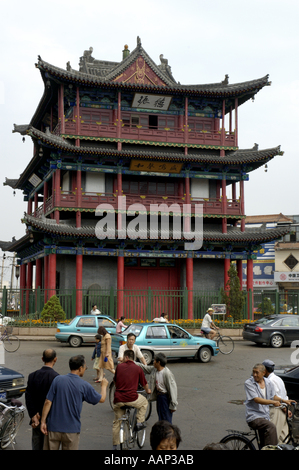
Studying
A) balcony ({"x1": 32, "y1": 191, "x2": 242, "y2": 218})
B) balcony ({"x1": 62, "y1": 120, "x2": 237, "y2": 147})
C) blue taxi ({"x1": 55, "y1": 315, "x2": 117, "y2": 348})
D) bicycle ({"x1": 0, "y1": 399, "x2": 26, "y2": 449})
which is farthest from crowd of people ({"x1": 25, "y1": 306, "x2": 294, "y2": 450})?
balcony ({"x1": 62, "y1": 120, "x2": 237, "y2": 147})

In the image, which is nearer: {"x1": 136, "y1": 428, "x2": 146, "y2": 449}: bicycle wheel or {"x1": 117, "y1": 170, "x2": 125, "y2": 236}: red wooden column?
{"x1": 136, "y1": 428, "x2": 146, "y2": 449}: bicycle wheel

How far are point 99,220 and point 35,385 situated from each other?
2476cm

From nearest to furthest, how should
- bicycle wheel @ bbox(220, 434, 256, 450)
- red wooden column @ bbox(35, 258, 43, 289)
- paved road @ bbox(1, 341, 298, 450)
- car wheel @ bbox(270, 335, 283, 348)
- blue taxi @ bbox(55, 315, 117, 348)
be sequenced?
1. bicycle wheel @ bbox(220, 434, 256, 450)
2. paved road @ bbox(1, 341, 298, 450)
3. blue taxi @ bbox(55, 315, 117, 348)
4. car wheel @ bbox(270, 335, 283, 348)
5. red wooden column @ bbox(35, 258, 43, 289)

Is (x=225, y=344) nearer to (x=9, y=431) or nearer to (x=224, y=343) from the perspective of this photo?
(x=224, y=343)

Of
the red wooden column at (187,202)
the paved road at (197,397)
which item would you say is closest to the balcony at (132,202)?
the red wooden column at (187,202)

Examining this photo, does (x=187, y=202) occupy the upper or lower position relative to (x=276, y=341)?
upper

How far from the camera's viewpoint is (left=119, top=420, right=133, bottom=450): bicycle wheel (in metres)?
7.13

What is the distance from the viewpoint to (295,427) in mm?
7691

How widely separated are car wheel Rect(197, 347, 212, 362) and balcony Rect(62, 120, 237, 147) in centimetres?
1690

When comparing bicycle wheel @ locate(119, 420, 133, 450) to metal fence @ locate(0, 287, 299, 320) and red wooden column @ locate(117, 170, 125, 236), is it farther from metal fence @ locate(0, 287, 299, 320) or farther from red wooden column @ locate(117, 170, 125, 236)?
red wooden column @ locate(117, 170, 125, 236)

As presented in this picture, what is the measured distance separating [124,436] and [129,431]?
0.57 ft

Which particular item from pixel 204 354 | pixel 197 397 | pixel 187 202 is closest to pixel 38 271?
pixel 187 202

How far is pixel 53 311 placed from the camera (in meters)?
25.8
